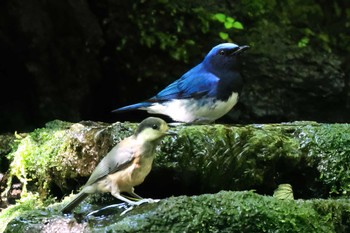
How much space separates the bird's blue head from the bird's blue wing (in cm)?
9

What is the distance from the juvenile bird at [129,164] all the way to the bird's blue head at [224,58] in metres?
1.80

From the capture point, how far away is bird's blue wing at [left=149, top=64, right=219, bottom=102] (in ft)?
16.9

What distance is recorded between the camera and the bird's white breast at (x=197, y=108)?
5109 mm

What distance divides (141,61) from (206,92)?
94.9 inches

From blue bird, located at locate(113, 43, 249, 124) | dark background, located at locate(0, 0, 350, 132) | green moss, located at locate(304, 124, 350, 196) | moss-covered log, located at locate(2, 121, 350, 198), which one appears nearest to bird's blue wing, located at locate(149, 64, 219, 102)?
blue bird, located at locate(113, 43, 249, 124)

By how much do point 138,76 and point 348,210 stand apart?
13.7 feet

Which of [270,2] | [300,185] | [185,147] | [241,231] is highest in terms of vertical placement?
[270,2]

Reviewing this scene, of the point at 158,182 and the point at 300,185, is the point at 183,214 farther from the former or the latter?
the point at 300,185

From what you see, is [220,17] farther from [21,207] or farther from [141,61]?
[21,207]

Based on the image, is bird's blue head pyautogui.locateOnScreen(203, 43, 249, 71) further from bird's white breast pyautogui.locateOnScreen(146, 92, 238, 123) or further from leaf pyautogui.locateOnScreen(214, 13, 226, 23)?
leaf pyautogui.locateOnScreen(214, 13, 226, 23)

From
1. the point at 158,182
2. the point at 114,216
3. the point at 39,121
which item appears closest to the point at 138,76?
the point at 39,121

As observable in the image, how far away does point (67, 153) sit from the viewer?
4617 mm

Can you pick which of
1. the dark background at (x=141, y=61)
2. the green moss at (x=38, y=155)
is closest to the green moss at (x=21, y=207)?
the green moss at (x=38, y=155)

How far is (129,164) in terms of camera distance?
3.54 metres
